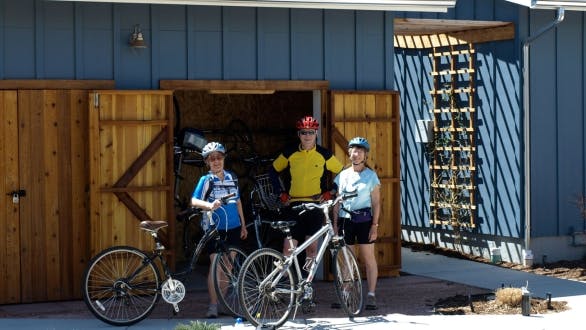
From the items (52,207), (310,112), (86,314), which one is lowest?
(86,314)

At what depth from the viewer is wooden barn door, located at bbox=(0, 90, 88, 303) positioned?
37.0ft

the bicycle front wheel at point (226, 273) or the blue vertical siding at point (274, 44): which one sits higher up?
the blue vertical siding at point (274, 44)

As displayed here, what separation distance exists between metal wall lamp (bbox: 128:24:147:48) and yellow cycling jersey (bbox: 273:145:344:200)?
1826 millimetres

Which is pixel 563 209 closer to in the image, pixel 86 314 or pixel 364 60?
pixel 364 60

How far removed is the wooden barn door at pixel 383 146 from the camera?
12.9 metres

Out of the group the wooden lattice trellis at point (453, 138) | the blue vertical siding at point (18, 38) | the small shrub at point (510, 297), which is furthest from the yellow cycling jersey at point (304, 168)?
the wooden lattice trellis at point (453, 138)

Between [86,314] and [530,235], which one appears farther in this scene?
[530,235]

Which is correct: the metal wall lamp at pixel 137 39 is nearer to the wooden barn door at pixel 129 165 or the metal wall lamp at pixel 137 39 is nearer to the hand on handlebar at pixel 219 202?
the wooden barn door at pixel 129 165

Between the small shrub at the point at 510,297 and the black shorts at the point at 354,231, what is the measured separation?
1.37 m

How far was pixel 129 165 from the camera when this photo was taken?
1165 centimetres

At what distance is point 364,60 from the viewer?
12945 mm

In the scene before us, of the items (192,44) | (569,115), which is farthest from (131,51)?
(569,115)

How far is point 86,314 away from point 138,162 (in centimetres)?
169

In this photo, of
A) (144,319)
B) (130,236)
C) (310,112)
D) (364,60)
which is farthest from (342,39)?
(144,319)
